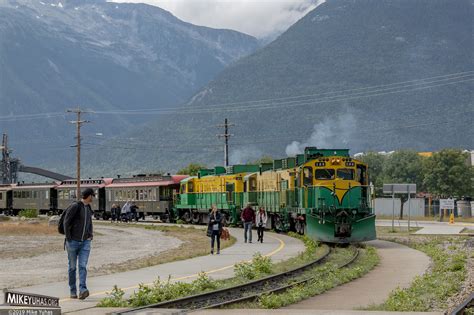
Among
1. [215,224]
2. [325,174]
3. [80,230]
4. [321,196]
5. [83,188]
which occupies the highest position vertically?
[83,188]

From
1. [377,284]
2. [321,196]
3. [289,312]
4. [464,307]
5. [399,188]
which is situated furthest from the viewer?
[399,188]

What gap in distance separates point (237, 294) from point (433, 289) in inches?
164

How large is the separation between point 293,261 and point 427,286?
7829 mm

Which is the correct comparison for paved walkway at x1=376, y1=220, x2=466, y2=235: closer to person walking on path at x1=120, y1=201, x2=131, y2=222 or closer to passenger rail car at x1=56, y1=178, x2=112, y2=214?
person walking on path at x1=120, y1=201, x2=131, y2=222

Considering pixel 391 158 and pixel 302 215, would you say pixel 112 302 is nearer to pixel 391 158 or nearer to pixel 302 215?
pixel 302 215

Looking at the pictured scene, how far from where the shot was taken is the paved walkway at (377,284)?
54.2 ft

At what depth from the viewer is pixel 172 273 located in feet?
73.9

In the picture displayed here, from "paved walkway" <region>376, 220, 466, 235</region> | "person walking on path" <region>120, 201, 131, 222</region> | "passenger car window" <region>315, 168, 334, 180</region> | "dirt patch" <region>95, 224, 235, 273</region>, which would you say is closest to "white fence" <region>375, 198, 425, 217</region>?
"paved walkway" <region>376, 220, 466, 235</region>

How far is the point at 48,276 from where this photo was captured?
73.4 ft

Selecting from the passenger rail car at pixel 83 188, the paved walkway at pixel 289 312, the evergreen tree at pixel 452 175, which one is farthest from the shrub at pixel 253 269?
the evergreen tree at pixel 452 175

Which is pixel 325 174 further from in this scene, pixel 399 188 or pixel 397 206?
pixel 397 206

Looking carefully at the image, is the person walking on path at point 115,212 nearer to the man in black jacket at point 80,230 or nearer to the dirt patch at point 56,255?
the dirt patch at point 56,255

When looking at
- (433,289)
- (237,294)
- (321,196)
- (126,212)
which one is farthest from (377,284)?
(126,212)

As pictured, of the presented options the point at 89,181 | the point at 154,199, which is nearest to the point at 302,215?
the point at 154,199
